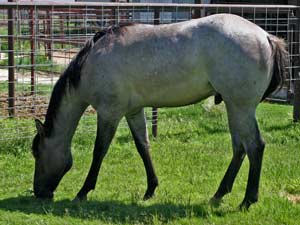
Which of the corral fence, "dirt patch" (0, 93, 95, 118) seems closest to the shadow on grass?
the corral fence

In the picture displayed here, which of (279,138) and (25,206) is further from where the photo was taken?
(279,138)

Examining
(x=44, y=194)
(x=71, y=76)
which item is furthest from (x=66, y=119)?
(x=44, y=194)

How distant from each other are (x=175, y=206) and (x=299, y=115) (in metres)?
4.63

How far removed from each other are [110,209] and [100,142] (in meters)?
0.66

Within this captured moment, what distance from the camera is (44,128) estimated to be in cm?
582

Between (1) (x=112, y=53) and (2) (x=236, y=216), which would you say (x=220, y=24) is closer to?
(1) (x=112, y=53)

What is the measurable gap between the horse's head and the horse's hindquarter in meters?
0.74

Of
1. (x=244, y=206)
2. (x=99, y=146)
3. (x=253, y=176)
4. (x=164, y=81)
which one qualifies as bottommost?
(x=244, y=206)

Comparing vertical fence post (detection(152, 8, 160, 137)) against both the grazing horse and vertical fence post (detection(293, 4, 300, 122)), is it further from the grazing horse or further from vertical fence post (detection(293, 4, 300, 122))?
the grazing horse

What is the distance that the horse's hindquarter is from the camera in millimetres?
5223

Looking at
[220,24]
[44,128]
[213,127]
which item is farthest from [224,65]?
[213,127]

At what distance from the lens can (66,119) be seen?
584 centimetres

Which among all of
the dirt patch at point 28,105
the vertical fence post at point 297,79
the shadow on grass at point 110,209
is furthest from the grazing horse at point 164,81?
the vertical fence post at point 297,79

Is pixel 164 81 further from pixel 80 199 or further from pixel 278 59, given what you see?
pixel 80 199
